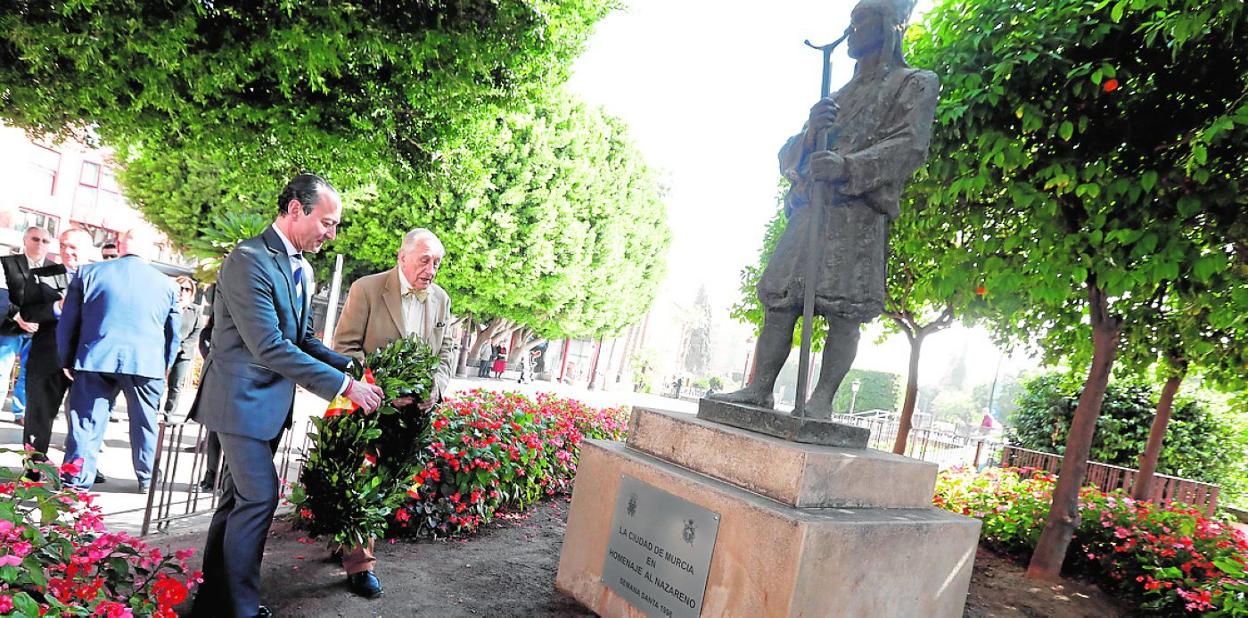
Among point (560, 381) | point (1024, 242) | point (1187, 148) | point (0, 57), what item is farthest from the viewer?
point (560, 381)

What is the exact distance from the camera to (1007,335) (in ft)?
29.5

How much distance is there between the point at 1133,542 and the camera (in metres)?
6.18

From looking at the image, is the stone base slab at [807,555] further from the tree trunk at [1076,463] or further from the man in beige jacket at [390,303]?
the tree trunk at [1076,463]

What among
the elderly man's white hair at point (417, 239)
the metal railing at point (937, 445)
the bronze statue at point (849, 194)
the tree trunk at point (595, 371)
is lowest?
the tree trunk at point (595, 371)

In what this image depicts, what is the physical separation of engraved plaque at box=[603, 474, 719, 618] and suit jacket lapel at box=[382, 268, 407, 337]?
1.57m

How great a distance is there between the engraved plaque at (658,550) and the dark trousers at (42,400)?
4560mm

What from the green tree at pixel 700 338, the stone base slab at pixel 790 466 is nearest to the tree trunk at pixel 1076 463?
the stone base slab at pixel 790 466

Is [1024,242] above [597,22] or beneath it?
beneath

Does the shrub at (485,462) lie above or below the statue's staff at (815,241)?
below

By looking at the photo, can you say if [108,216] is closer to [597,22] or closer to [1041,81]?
[597,22]

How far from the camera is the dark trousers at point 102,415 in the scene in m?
4.72

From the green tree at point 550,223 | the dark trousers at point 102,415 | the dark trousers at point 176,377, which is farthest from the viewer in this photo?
the green tree at point 550,223

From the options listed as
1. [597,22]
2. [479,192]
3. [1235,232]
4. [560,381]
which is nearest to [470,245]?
[479,192]

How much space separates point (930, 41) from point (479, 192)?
43.8 ft
